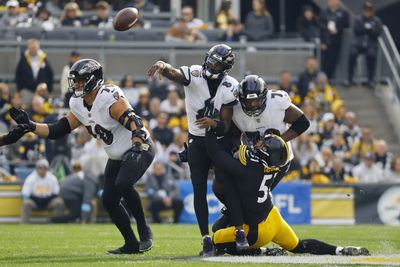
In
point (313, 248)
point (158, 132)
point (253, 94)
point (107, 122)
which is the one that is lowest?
point (158, 132)

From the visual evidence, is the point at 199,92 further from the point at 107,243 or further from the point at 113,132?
the point at 107,243

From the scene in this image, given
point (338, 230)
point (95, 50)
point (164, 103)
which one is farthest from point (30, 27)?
point (338, 230)

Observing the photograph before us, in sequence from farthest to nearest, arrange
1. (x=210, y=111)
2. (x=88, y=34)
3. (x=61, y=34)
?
(x=88, y=34)
(x=61, y=34)
(x=210, y=111)

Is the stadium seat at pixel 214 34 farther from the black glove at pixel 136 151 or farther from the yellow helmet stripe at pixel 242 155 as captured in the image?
the yellow helmet stripe at pixel 242 155

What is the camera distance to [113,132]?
1018 cm

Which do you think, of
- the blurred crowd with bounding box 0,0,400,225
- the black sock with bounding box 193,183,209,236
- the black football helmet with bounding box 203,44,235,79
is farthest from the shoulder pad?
the blurred crowd with bounding box 0,0,400,225

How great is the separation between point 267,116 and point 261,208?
42.5 inches

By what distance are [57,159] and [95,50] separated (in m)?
2.83

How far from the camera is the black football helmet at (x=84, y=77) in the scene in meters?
10.0

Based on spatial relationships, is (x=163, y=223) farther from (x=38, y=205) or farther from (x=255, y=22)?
(x=255, y=22)

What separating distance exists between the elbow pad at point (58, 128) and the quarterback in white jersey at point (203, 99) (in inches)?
41.3

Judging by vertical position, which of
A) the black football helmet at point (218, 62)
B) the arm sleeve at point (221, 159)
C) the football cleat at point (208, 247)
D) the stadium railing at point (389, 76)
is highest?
the black football helmet at point (218, 62)

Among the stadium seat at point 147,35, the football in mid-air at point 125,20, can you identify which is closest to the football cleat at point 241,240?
the football in mid-air at point 125,20

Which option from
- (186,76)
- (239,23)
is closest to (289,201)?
(239,23)
